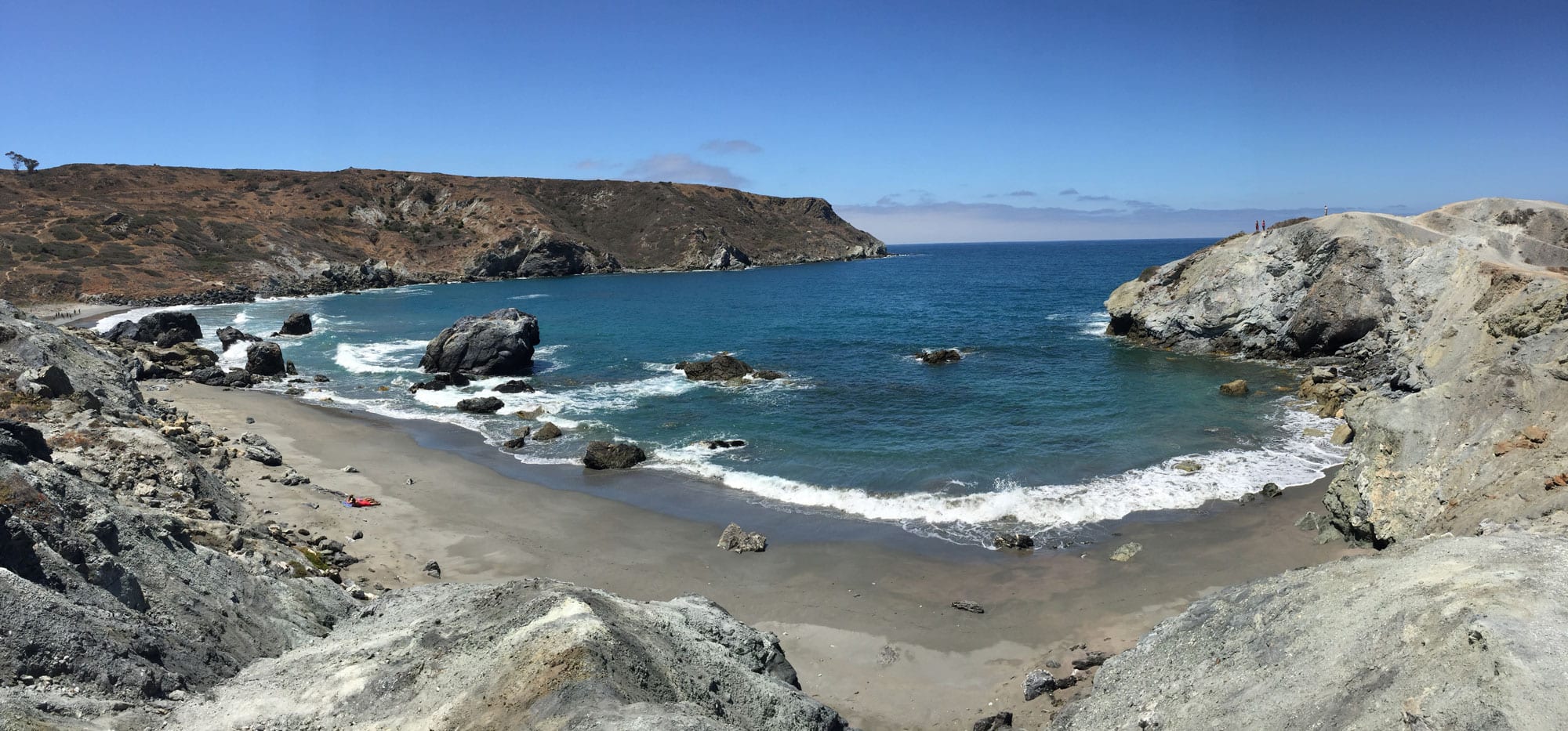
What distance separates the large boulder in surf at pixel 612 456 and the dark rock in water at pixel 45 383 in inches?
486

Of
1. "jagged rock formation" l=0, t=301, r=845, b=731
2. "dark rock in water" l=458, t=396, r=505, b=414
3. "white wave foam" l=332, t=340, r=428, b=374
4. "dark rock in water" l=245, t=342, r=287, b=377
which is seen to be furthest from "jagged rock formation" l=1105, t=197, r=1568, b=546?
"dark rock in water" l=245, t=342, r=287, b=377

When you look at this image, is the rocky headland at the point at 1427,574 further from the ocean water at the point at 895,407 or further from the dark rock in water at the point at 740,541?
the dark rock in water at the point at 740,541

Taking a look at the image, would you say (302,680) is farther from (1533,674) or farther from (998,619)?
(998,619)

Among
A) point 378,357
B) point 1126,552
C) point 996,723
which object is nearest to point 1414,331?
point 1126,552

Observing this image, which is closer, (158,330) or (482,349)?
(482,349)

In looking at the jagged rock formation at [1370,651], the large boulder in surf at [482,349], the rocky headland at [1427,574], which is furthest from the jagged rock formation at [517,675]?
the large boulder in surf at [482,349]

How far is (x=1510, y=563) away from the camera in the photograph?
7.92 m

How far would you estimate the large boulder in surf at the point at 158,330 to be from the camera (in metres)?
41.5

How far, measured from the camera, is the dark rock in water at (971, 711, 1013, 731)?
10.7 metres

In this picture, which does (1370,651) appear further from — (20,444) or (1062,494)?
(20,444)

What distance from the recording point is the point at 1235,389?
102 feet

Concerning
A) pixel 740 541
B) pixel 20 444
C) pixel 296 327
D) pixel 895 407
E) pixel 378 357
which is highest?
pixel 20 444

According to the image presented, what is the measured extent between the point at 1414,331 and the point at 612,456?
3261 cm

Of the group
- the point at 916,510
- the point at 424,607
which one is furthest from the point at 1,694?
the point at 916,510
